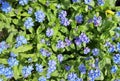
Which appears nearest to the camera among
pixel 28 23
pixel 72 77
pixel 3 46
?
pixel 3 46

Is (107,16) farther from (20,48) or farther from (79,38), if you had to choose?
(20,48)

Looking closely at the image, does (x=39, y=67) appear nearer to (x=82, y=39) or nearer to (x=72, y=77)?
(x=72, y=77)

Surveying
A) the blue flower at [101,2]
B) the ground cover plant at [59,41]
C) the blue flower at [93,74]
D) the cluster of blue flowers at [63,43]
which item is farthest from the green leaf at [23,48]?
the blue flower at [101,2]

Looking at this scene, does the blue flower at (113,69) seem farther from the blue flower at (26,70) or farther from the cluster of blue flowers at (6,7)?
the cluster of blue flowers at (6,7)

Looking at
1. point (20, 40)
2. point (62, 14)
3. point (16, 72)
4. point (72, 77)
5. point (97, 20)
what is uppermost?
point (62, 14)

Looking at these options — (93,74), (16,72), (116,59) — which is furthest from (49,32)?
(116,59)

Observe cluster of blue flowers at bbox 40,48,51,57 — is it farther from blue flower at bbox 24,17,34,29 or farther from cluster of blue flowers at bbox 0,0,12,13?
cluster of blue flowers at bbox 0,0,12,13

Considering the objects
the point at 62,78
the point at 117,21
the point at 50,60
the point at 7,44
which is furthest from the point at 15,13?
the point at 117,21

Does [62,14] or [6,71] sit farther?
[62,14]

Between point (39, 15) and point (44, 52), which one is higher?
point (39, 15)

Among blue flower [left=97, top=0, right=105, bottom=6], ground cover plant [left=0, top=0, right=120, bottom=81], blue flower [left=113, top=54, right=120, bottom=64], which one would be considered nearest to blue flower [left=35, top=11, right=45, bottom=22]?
ground cover plant [left=0, top=0, right=120, bottom=81]

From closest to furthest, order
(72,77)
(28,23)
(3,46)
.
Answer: (3,46), (28,23), (72,77)
